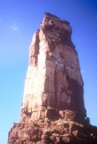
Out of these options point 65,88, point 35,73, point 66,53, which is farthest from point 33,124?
point 66,53

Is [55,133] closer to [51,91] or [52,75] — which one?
[51,91]

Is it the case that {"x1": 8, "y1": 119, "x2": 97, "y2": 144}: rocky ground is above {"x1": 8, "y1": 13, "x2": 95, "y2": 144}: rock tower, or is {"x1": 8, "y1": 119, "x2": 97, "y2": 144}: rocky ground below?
below

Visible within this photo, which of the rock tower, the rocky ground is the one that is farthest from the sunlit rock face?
the rocky ground

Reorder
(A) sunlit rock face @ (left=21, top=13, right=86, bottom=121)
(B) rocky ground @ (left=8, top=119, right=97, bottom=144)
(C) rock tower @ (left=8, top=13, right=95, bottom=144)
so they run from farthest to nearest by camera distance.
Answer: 1. (A) sunlit rock face @ (left=21, top=13, right=86, bottom=121)
2. (C) rock tower @ (left=8, top=13, right=95, bottom=144)
3. (B) rocky ground @ (left=8, top=119, right=97, bottom=144)

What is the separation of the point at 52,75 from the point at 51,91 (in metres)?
2.36

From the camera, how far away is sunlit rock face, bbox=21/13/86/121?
29.0 metres

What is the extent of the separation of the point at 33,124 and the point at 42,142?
3.27 meters

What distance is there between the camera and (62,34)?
36.4m

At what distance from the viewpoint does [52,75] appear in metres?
30.6

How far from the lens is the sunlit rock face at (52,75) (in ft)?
95.2

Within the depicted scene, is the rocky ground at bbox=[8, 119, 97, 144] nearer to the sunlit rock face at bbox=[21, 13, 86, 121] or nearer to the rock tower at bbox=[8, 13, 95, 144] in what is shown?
the rock tower at bbox=[8, 13, 95, 144]

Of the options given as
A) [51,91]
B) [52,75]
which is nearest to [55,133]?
[51,91]

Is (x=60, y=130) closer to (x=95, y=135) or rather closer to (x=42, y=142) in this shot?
(x=42, y=142)

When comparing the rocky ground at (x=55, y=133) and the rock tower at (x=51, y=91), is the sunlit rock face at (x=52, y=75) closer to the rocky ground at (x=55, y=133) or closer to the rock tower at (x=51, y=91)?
the rock tower at (x=51, y=91)
